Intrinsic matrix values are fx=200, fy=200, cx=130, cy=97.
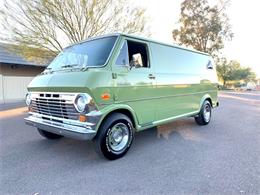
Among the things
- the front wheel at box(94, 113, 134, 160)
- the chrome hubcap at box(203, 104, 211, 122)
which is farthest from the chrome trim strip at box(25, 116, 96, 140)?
the chrome hubcap at box(203, 104, 211, 122)

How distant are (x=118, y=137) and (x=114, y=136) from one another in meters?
0.13

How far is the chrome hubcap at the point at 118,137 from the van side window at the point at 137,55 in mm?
1272

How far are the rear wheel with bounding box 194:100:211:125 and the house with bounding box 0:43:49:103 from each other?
41.4 feet

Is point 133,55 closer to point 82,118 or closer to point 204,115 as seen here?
point 82,118

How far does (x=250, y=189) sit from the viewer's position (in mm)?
2803

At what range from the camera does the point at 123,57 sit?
12.9 ft

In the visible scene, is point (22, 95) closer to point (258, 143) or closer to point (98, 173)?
point (98, 173)

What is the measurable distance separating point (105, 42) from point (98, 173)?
8.01 ft

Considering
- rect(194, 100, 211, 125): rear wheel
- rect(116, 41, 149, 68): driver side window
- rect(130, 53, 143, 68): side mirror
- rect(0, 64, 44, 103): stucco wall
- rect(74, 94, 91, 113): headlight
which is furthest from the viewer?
rect(0, 64, 44, 103): stucco wall

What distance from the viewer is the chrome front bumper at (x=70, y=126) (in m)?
3.36

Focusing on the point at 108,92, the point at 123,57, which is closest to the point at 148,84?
the point at 123,57

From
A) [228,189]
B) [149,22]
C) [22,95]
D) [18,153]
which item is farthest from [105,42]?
[22,95]

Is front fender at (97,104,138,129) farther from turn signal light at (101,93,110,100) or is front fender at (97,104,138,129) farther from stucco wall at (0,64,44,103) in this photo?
stucco wall at (0,64,44,103)

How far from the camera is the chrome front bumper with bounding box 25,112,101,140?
3.36 meters
